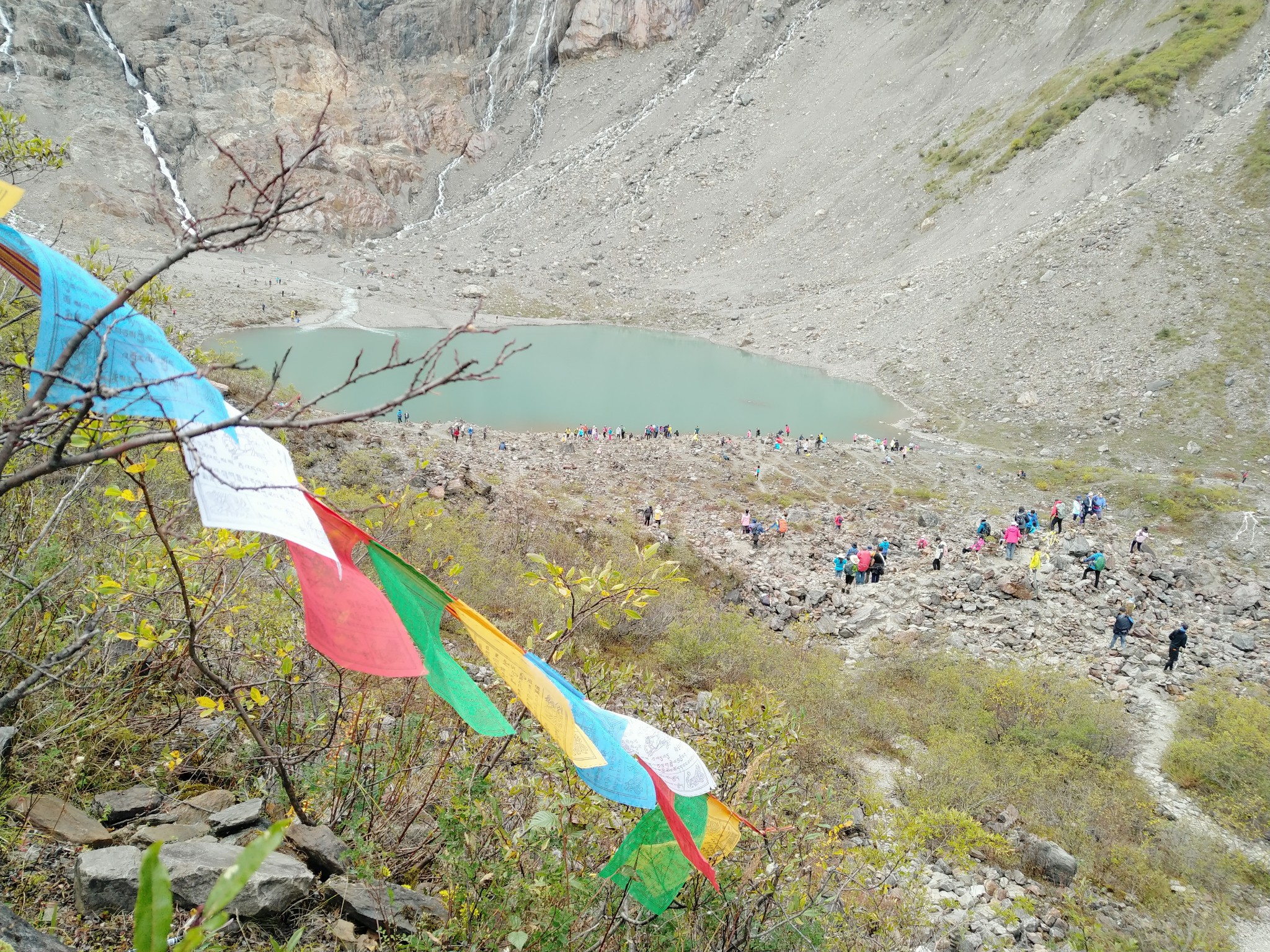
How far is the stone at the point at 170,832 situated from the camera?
7.13 feet

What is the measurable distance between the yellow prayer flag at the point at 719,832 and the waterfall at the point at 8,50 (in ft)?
224

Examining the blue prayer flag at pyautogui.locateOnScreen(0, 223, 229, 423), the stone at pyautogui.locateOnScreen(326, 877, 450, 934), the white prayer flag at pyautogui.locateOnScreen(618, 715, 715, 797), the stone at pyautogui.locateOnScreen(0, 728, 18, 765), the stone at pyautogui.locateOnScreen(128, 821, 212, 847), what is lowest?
the stone at pyautogui.locateOnScreen(326, 877, 450, 934)

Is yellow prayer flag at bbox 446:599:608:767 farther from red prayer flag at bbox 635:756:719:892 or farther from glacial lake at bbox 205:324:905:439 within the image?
glacial lake at bbox 205:324:905:439

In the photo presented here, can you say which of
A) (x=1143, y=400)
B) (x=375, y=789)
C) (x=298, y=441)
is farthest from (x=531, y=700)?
(x=1143, y=400)

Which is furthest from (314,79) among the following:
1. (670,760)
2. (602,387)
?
(670,760)

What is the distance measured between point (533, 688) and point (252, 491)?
3.00 feet

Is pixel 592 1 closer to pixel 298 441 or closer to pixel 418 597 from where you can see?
pixel 298 441

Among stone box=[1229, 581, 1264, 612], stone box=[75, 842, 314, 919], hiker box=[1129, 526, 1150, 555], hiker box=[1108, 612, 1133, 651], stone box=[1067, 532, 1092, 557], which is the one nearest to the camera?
stone box=[75, 842, 314, 919]

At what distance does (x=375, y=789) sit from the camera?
264 centimetres

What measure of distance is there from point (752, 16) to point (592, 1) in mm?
14642

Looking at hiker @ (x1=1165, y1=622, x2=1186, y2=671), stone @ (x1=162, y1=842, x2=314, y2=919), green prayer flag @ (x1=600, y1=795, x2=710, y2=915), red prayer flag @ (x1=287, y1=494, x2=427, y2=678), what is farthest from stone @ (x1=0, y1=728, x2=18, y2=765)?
hiker @ (x1=1165, y1=622, x2=1186, y2=671)

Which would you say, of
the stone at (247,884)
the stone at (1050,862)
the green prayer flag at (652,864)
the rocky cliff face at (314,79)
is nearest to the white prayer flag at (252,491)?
the stone at (247,884)

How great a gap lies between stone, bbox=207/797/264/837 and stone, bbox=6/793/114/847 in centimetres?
29

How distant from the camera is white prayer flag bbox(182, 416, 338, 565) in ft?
4.89
